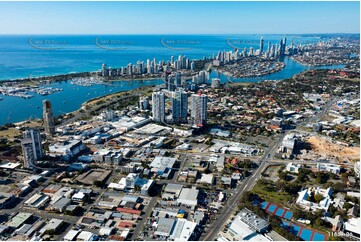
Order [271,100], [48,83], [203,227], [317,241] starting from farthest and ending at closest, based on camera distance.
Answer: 1. [48,83]
2. [271,100]
3. [203,227]
4. [317,241]

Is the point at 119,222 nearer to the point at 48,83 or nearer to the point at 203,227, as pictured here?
the point at 203,227

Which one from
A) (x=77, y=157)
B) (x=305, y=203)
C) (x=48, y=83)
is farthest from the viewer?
(x=48, y=83)

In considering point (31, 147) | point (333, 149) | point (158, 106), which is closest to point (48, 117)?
point (31, 147)

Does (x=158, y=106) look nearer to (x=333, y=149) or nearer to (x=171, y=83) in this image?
(x=171, y=83)

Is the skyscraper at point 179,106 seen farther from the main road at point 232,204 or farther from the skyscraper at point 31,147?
the skyscraper at point 31,147

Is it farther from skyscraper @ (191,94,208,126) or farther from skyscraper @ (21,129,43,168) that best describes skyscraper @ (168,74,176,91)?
skyscraper @ (21,129,43,168)

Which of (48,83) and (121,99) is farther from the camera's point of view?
(48,83)

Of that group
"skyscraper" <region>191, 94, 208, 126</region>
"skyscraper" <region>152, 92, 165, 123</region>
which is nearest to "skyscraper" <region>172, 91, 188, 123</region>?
"skyscraper" <region>152, 92, 165, 123</region>

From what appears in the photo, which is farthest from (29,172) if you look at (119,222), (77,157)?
(119,222)
